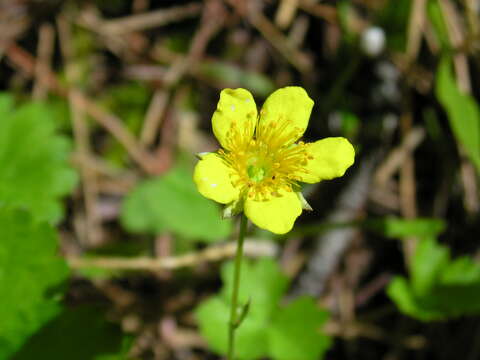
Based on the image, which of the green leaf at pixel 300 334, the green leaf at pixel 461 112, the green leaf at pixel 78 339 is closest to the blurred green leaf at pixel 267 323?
the green leaf at pixel 300 334

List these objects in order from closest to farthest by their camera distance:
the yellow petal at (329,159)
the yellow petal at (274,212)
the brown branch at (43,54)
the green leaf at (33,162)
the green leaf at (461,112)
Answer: the yellow petal at (274,212)
the yellow petal at (329,159)
the green leaf at (33,162)
the green leaf at (461,112)
the brown branch at (43,54)

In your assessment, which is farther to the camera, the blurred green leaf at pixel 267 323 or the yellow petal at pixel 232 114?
the blurred green leaf at pixel 267 323

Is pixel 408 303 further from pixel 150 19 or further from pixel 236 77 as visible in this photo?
pixel 150 19

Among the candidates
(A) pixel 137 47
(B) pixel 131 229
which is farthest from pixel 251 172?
(A) pixel 137 47

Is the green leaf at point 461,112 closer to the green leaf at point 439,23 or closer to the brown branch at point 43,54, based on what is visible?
the green leaf at point 439,23

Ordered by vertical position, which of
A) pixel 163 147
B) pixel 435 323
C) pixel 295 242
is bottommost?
pixel 435 323

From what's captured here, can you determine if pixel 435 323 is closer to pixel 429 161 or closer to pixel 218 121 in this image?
pixel 429 161

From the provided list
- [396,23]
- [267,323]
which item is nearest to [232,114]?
[267,323]
